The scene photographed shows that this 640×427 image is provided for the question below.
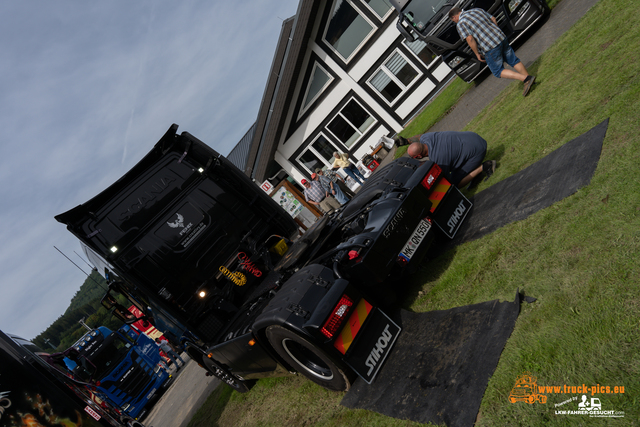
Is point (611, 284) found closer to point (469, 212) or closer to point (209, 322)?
point (469, 212)

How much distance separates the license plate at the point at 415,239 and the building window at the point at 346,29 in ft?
43.3

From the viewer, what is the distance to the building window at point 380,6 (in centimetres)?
1463

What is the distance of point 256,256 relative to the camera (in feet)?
18.8

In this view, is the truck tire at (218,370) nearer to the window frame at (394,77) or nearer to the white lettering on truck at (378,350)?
the white lettering on truck at (378,350)

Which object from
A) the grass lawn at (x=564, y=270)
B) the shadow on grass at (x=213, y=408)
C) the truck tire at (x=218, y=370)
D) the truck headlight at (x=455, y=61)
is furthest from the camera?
the truck headlight at (x=455, y=61)

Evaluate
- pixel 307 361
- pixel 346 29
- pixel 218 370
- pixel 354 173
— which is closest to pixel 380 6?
pixel 346 29

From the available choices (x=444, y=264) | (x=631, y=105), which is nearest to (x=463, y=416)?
(x=444, y=264)

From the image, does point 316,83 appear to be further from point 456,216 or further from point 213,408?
point 213,408

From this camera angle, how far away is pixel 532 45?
332 inches

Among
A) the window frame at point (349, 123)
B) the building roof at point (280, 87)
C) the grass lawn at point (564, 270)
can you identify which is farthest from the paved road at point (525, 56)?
the building roof at point (280, 87)

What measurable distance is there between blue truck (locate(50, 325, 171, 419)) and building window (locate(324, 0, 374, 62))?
12526mm

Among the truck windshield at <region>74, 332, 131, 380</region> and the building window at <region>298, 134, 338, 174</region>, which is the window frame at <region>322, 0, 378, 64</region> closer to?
the building window at <region>298, 134, 338, 174</region>

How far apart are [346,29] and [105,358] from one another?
45.0ft

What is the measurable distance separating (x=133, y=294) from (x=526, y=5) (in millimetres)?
9803
